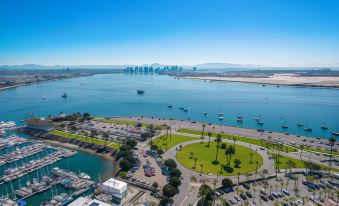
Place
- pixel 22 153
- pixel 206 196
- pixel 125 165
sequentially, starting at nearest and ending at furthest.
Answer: pixel 206 196
pixel 125 165
pixel 22 153

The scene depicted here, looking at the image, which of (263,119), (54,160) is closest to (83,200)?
(54,160)

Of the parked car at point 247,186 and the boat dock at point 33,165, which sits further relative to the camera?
the boat dock at point 33,165

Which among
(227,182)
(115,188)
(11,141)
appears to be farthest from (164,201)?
(11,141)

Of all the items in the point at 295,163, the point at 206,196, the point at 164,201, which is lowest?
the point at 164,201

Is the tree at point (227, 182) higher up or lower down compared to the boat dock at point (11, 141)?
higher up

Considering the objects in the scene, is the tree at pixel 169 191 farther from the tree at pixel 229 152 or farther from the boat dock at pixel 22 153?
the boat dock at pixel 22 153

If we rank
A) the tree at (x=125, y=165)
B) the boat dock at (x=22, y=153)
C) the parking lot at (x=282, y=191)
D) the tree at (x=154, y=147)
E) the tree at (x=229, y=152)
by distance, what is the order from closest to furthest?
the parking lot at (x=282, y=191) → the tree at (x=125, y=165) → the tree at (x=229, y=152) → the boat dock at (x=22, y=153) → the tree at (x=154, y=147)

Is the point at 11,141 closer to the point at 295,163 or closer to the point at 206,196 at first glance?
the point at 206,196

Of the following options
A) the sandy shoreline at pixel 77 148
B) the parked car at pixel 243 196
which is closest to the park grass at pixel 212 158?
the parked car at pixel 243 196

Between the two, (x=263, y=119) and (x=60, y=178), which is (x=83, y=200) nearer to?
(x=60, y=178)
